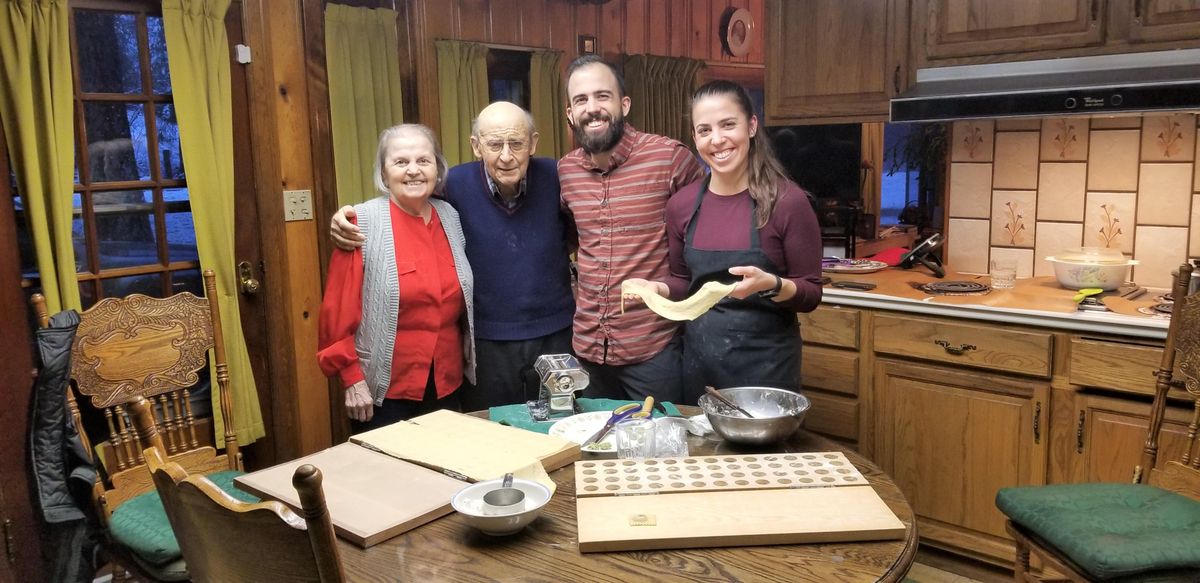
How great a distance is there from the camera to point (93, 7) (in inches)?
109

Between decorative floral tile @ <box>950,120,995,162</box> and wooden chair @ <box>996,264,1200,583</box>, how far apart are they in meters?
1.28

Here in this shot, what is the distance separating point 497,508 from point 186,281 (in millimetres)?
2186

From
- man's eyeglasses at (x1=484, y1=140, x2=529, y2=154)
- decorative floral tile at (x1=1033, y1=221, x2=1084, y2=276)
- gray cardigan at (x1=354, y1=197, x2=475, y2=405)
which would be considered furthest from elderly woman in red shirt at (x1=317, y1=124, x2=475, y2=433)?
decorative floral tile at (x1=1033, y1=221, x2=1084, y2=276)

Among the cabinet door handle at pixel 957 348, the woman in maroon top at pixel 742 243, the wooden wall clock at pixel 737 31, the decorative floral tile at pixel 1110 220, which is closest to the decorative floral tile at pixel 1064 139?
the decorative floral tile at pixel 1110 220

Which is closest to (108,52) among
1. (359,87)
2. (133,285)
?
(133,285)

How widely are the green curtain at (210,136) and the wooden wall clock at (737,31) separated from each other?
3.05 meters

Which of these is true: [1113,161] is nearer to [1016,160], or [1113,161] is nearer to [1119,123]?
[1119,123]

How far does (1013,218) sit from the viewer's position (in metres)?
3.20

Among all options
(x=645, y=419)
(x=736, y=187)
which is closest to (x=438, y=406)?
(x=645, y=419)

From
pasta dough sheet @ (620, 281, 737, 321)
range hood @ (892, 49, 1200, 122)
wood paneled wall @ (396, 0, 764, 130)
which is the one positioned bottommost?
pasta dough sheet @ (620, 281, 737, 321)

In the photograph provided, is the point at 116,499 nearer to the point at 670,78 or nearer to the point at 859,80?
the point at 859,80

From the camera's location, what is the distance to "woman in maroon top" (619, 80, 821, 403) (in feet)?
7.14

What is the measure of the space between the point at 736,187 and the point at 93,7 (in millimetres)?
2153

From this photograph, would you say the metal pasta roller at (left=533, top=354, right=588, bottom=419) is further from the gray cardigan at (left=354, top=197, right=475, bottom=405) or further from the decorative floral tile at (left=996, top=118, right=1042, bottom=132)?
the decorative floral tile at (left=996, top=118, right=1042, bottom=132)
